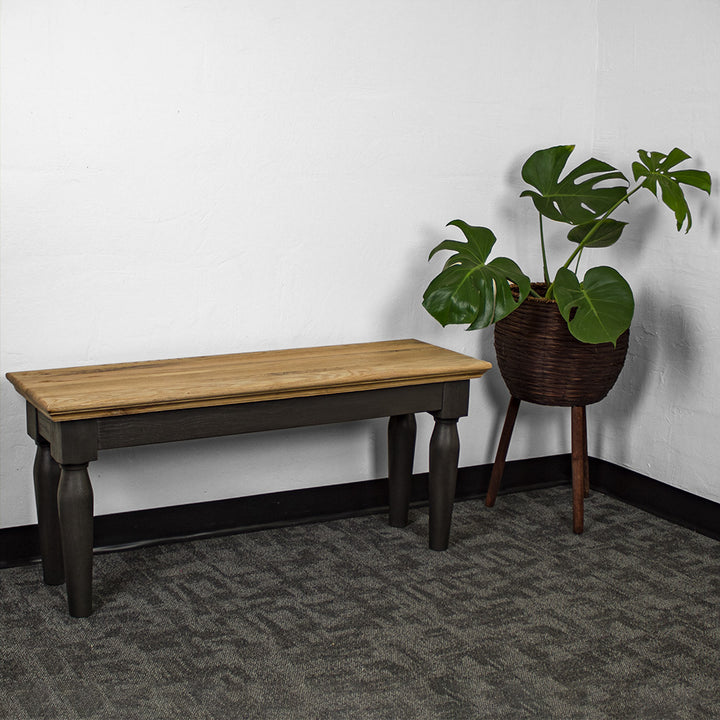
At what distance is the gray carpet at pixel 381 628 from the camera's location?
84.4 inches

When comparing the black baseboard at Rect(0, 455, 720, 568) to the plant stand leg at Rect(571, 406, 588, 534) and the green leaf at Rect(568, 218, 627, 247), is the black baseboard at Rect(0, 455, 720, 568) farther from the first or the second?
the green leaf at Rect(568, 218, 627, 247)

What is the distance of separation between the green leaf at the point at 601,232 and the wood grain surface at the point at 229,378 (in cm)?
66

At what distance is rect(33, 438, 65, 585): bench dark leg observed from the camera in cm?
264

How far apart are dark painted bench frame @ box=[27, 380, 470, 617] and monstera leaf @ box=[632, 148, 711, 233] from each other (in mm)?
845

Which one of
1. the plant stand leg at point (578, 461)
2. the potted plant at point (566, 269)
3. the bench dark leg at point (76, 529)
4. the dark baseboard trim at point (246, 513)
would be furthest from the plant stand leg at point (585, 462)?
the bench dark leg at point (76, 529)

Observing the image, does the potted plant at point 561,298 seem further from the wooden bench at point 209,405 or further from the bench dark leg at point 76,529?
the bench dark leg at point 76,529

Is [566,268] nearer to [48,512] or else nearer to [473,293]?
[473,293]

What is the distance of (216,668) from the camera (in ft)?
7.45

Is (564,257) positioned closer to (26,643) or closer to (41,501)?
(41,501)

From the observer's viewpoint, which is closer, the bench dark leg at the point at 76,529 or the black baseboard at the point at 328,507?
the bench dark leg at the point at 76,529

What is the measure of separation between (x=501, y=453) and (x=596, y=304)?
0.77m

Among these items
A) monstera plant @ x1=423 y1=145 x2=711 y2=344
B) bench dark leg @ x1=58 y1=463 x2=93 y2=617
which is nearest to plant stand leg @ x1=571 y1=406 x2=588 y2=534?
monstera plant @ x1=423 y1=145 x2=711 y2=344

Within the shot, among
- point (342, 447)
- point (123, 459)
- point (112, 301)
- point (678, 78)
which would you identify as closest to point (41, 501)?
point (123, 459)

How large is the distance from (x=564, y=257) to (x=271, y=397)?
4.87ft
